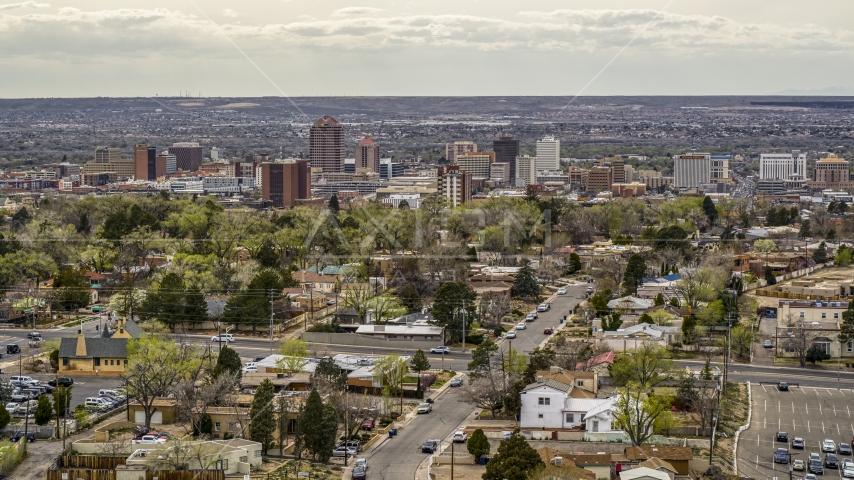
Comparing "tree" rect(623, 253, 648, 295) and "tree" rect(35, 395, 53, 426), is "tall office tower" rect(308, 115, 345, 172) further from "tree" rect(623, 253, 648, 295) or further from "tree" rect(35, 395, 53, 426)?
"tree" rect(35, 395, 53, 426)

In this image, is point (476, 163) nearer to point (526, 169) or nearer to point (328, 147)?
point (526, 169)

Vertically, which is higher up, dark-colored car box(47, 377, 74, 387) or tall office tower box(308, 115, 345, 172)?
tall office tower box(308, 115, 345, 172)

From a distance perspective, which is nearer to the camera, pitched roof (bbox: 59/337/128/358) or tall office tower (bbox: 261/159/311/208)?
pitched roof (bbox: 59/337/128/358)

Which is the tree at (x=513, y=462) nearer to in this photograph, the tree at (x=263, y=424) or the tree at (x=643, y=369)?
the tree at (x=263, y=424)

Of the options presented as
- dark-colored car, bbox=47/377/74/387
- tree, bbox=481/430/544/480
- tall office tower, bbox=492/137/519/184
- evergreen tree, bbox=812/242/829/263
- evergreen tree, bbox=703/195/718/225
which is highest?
tall office tower, bbox=492/137/519/184

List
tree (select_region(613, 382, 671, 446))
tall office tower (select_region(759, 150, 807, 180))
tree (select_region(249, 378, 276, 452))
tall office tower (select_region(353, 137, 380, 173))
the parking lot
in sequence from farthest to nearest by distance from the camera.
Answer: tall office tower (select_region(353, 137, 380, 173)) → tall office tower (select_region(759, 150, 807, 180)) → tree (select_region(613, 382, 671, 446)) → tree (select_region(249, 378, 276, 452)) → the parking lot

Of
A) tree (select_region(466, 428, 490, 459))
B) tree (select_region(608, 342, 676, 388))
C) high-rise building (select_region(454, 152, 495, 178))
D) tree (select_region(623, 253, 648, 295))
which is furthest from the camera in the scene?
high-rise building (select_region(454, 152, 495, 178))

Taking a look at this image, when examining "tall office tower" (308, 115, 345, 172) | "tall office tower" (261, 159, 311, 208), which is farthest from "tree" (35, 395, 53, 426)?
"tall office tower" (308, 115, 345, 172)
